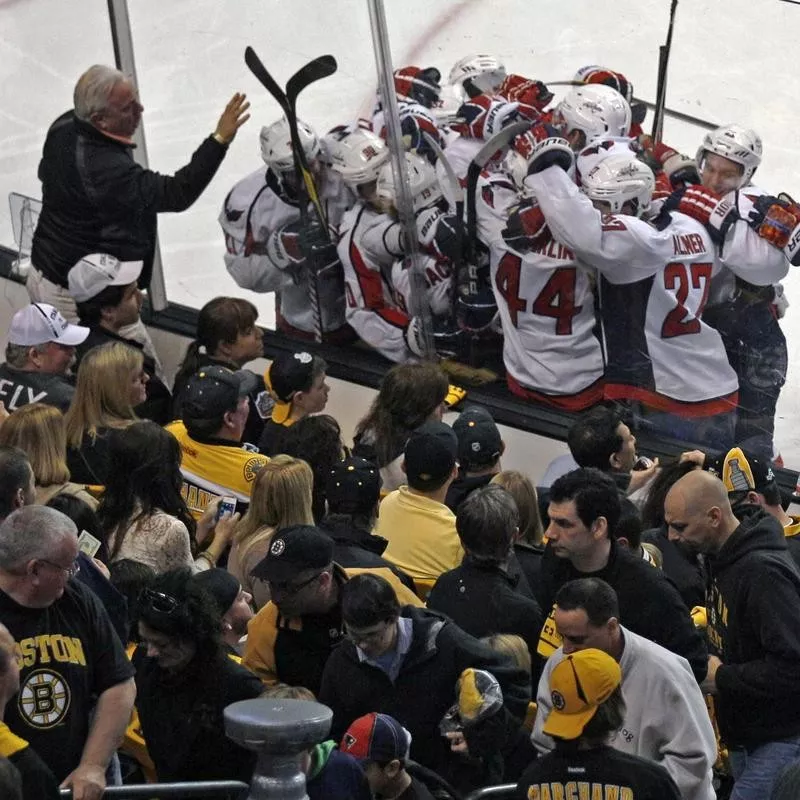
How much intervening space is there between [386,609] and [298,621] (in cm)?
33

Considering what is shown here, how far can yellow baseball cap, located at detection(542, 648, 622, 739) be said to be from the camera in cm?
331

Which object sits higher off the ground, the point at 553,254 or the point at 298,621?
the point at 298,621

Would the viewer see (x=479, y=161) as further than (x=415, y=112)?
No

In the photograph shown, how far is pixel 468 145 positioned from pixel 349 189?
43 cm

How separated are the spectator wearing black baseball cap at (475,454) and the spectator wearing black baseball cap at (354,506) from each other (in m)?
0.61

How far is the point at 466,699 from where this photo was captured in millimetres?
3621

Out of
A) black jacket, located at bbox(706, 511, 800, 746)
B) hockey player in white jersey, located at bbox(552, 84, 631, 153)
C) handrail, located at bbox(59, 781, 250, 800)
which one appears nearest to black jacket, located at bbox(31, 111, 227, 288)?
hockey player in white jersey, located at bbox(552, 84, 631, 153)

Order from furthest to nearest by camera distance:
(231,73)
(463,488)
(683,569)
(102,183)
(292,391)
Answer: (231,73), (102,183), (292,391), (463,488), (683,569)

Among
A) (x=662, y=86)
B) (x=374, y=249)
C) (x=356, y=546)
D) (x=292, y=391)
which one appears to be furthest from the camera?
(x=662, y=86)

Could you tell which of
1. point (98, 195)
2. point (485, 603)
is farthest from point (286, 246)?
point (485, 603)

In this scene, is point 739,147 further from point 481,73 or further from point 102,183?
point 102,183

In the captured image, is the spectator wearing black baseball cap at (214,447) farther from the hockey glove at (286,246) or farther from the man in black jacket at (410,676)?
the hockey glove at (286,246)

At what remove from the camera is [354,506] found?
439 centimetres

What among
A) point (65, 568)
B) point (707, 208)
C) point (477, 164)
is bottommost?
point (707, 208)
